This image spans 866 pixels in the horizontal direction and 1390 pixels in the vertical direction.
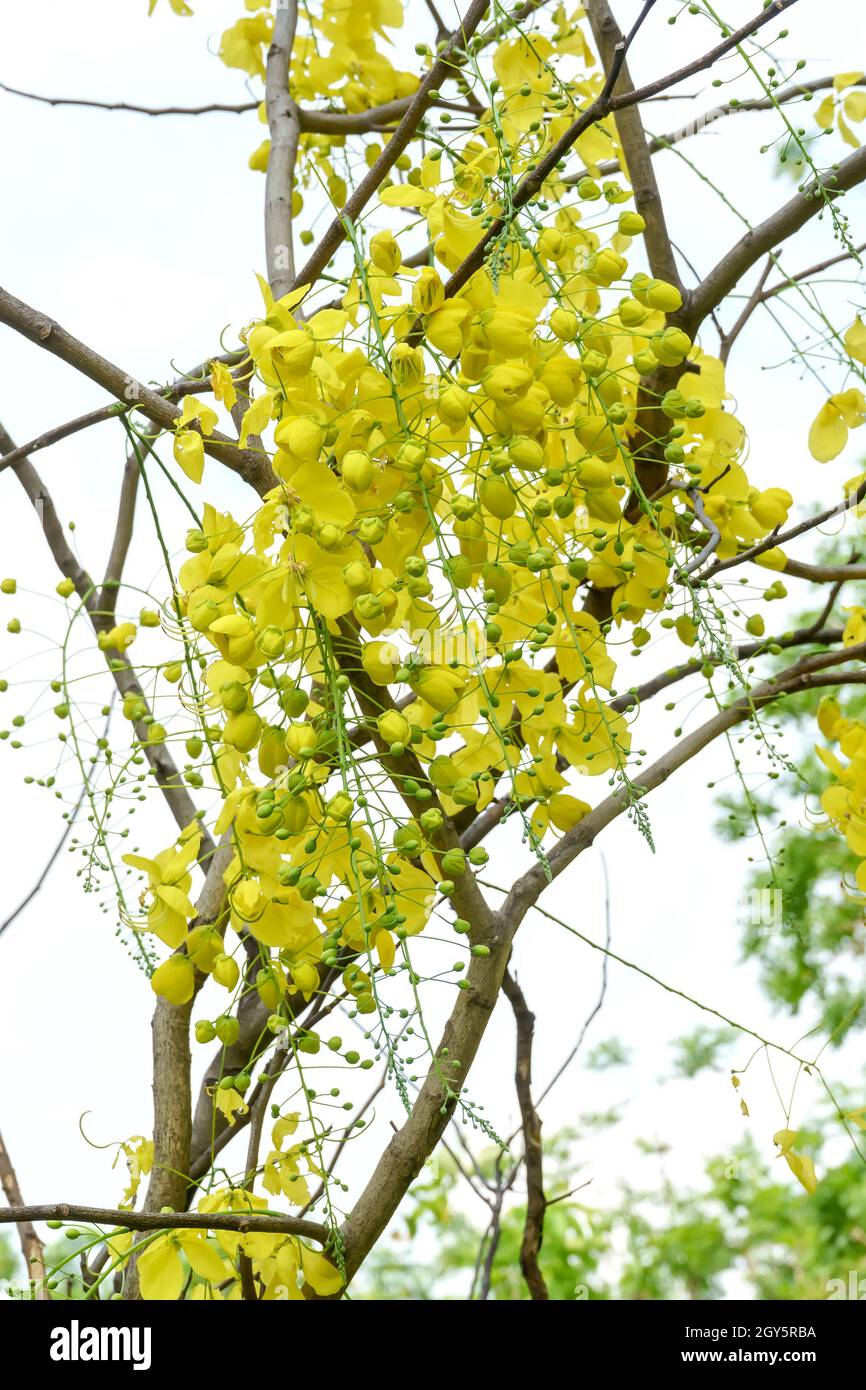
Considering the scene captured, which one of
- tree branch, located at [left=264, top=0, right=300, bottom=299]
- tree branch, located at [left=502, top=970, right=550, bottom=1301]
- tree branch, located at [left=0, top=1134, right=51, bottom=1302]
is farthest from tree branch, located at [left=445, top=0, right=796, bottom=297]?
tree branch, located at [left=0, top=1134, right=51, bottom=1302]

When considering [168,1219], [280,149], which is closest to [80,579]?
[280,149]

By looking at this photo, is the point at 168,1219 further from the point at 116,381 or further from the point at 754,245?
the point at 754,245

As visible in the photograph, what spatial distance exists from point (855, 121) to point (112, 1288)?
1.07 meters

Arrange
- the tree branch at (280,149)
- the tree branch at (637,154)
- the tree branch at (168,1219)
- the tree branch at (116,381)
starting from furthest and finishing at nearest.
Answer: the tree branch at (280,149), the tree branch at (637,154), the tree branch at (116,381), the tree branch at (168,1219)

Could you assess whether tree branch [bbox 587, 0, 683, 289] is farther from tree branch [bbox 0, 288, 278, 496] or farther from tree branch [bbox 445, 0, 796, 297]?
tree branch [bbox 0, 288, 278, 496]

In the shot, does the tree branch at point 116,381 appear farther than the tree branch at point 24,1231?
No

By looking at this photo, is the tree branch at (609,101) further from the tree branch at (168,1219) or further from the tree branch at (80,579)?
the tree branch at (80,579)

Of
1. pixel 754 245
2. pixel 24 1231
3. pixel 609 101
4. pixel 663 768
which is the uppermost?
pixel 754 245

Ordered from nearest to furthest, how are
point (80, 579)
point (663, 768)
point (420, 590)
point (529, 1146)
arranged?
1. point (420, 590)
2. point (663, 768)
3. point (529, 1146)
4. point (80, 579)

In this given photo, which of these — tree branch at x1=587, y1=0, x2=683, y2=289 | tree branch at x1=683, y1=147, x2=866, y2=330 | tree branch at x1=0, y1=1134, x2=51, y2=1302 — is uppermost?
tree branch at x1=587, y1=0, x2=683, y2=289

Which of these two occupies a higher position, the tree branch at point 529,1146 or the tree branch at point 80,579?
the tree branch at point 80,579

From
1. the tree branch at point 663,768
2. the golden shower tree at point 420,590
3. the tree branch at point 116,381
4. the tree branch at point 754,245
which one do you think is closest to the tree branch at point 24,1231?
the golden shower tree at point 420,590

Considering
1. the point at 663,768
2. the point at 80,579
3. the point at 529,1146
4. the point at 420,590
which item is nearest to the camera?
the point at 420,590

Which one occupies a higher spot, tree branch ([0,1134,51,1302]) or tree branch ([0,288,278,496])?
tree branch ([0,288,278,496])
